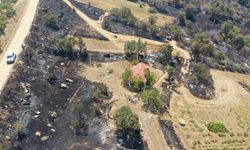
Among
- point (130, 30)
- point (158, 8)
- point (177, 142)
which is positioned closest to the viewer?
point (177, 142)

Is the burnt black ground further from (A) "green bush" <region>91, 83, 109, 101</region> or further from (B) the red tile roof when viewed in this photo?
(B) the red tile roof

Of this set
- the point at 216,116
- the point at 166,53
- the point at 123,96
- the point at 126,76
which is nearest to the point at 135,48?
the point at 166,53

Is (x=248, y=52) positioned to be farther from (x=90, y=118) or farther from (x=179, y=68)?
(x=90, y=118)

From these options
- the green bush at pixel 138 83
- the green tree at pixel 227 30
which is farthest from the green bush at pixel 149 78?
the green tree at pixel 227 30

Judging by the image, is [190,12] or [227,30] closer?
[227,30]

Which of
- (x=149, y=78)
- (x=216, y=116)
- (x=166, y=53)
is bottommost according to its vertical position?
(x=216, y=116)

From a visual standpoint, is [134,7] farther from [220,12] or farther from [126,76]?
[126,76]

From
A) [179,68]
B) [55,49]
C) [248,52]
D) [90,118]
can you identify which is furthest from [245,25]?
[90,118]
